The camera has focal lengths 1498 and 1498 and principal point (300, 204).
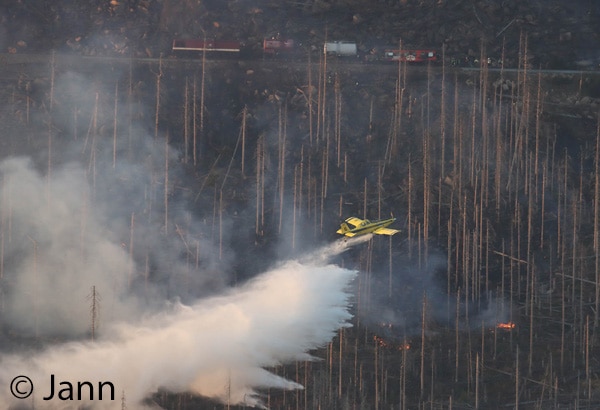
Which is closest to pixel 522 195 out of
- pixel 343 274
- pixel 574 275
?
pixel 574 275

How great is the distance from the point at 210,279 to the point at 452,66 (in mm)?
31919

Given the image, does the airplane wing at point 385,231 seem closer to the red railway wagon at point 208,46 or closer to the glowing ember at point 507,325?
the glowing ember at point 507,325

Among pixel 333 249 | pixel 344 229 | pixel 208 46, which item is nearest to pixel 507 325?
pixel 333 249

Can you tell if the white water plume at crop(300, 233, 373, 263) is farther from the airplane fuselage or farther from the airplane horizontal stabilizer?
the airplane horizontal stabilizer

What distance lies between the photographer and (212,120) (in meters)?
132

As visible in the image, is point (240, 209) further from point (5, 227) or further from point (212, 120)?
point (5, 227)

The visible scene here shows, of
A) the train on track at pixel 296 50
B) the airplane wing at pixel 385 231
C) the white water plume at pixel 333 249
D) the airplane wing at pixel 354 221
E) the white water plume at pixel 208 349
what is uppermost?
the train on track at pixel 296 50

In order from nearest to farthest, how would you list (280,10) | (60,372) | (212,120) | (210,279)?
(60,372)
(210,279)
(212,120)
(280,10)

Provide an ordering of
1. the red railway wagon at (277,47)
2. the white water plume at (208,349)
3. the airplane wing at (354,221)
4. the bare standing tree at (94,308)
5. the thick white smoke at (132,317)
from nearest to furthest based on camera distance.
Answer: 1. the white water plume at (208,349)
2. the thick white smoke at (132,317)
3. the airplane wing at (354,221)
4. the bare standing tree at (94,308)
5. the red railway wagon at (277,47)

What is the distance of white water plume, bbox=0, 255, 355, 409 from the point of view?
372 feet

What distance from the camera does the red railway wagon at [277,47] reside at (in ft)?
451

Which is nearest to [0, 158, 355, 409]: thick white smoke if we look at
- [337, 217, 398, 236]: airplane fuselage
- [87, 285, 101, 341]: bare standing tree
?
[87, 285, 101, 341]: bare standing tree

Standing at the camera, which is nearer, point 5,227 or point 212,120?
point 5,227

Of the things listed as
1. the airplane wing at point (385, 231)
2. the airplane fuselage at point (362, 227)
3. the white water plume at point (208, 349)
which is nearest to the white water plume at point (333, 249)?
the airplane fuselage at point (362, 227)
